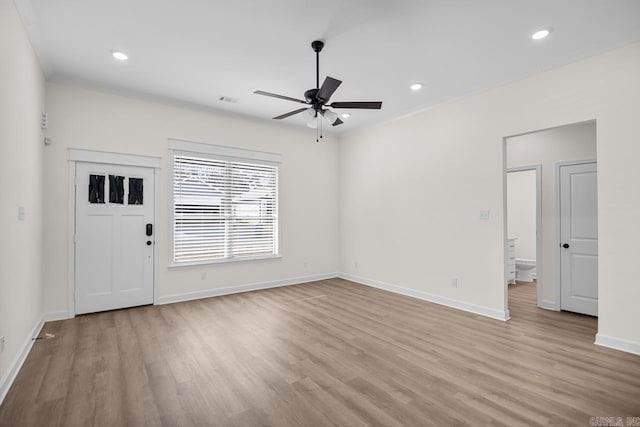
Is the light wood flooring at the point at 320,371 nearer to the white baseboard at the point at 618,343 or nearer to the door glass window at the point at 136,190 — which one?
the white baseboard at the point at 618,343

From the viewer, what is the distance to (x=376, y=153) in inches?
235

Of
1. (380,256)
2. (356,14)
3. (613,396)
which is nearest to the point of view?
(613,396)

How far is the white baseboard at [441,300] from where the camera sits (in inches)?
164

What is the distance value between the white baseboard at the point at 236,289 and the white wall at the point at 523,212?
4484mm

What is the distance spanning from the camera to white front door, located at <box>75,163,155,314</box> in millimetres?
4203

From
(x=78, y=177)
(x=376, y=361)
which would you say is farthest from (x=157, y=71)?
(x=376, y=361)

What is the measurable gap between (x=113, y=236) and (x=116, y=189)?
67 centimetres

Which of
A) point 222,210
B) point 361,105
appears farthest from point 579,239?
point 222,210

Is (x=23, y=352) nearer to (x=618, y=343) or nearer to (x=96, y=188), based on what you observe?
(x=96, y=188)

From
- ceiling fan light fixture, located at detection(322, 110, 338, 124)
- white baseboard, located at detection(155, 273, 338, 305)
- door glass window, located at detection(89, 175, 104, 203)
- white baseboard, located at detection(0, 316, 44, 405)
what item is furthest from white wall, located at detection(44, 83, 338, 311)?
ceiling fan light fixture, located at detection(322, 110, 338, 124)

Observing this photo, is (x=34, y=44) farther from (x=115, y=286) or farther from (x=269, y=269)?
(x=269, y=269)

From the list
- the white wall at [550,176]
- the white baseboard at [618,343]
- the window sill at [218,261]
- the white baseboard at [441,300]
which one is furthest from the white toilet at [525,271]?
the window sill at [218,261]

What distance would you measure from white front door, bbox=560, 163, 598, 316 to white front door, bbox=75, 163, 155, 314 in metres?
6.04

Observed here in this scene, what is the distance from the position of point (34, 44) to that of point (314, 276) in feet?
17.4
